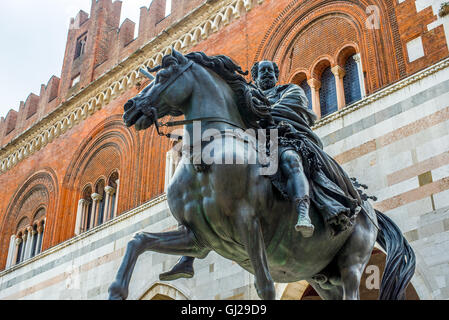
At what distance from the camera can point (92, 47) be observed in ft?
53.2

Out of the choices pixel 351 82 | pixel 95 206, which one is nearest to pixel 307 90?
pixel 351 82

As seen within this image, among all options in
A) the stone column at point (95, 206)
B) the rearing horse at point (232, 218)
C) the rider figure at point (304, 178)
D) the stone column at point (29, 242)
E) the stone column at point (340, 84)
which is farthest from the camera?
the stone column at point (29, 242)

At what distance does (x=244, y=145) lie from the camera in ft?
12.2

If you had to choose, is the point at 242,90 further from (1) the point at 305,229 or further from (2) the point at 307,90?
(2) the point at 307,90

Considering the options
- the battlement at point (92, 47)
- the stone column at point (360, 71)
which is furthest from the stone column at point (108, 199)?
the stone column at point (360, 71)

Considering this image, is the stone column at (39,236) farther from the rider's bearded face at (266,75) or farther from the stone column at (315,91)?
the rider's bearded face at (266,75)

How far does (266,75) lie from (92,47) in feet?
40.7

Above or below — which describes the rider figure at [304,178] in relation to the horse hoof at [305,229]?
above

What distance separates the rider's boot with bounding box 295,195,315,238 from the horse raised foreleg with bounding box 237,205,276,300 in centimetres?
24

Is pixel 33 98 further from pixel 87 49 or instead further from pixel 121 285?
pixel 121 285

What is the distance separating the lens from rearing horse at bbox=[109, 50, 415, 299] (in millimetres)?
3541

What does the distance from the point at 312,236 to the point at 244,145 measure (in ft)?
2.36

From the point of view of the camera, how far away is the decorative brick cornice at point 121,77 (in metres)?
12.5

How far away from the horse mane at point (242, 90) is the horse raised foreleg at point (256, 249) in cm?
73
